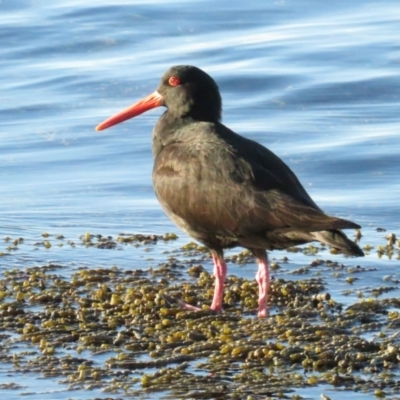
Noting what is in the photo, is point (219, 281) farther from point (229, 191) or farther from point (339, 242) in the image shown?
point (339, 242)

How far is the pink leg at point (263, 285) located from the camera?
19.8 ft

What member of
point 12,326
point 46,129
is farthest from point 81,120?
point 12,326

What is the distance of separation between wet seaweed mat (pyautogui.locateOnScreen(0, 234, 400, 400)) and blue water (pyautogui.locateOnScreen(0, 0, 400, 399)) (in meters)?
0.43

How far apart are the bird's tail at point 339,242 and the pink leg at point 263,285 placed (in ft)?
1.51

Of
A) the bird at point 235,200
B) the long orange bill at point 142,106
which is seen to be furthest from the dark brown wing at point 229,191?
the long orange bill at point 142,106

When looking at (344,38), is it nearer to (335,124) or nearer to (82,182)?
(335,124)

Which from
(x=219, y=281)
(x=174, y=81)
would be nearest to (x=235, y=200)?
(x=219, y=281)

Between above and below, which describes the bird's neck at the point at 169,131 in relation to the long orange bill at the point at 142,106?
below

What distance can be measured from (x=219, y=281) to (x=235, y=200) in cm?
49

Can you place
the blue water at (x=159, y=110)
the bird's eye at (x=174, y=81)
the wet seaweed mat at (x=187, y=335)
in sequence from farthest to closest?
the blue water at (x=159, y=110) → the bird's eye at (x=174, y=81) → the wet seaweed mat at (x=187, y=335)

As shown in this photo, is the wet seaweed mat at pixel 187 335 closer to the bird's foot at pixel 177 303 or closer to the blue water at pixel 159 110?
the bird's foot at pixel 177 303

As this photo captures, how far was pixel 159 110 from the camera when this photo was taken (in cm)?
1260

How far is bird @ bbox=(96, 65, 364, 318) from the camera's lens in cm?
602

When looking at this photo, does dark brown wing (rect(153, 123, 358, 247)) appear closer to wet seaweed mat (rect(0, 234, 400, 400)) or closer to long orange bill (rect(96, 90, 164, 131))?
wet seaweed mat (rect(0, 234, 400, 400))
